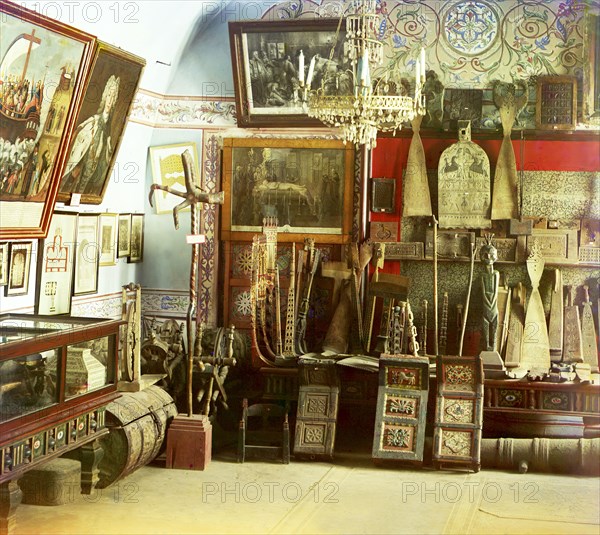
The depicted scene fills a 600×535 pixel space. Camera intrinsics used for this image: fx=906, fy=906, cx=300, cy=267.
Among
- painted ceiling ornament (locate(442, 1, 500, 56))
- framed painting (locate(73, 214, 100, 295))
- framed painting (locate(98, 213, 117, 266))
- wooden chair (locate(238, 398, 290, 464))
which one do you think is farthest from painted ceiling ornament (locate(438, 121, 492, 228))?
framed painting (locate(73, 214, 100, 295))

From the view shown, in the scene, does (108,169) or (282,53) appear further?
(282,53)

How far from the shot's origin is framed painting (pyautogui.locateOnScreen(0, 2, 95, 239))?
6023 mm

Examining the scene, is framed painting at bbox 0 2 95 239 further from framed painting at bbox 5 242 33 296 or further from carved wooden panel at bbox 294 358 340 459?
carved wooden panel at bbox 294 358 340 459

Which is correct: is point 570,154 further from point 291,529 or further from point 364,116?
point 291,529

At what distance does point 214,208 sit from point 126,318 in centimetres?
196

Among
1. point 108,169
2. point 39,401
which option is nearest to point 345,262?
point 108,169

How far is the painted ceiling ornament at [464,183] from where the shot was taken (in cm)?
911

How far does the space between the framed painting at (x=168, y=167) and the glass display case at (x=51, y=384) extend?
3.06 metres

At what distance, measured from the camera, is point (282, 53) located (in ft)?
29.7

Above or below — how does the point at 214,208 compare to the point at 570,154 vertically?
below

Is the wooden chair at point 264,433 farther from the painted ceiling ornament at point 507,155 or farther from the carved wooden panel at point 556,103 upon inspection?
the carved wooden panel at point 556,103

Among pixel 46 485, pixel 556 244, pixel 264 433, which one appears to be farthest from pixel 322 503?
pixel 556 244

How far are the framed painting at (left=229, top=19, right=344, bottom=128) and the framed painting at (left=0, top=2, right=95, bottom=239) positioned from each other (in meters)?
2.55

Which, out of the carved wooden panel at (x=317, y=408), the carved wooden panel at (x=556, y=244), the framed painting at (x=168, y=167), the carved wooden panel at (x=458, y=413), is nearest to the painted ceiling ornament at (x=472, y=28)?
the carved wooden panel at (x=556, y=244)
